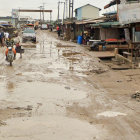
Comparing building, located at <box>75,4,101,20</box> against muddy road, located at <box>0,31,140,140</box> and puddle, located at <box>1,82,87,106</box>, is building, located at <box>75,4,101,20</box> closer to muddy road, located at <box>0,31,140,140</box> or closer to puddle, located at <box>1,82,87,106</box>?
muddy road, located at <box>0,31,140,140</box>

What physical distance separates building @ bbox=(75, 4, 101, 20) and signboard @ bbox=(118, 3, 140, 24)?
4036 centimetres

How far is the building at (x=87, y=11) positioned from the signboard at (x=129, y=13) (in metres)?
40.4

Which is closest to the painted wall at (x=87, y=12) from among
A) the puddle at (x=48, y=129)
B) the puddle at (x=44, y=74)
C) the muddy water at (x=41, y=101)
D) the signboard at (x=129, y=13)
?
the signboard at (x=129, y=13)

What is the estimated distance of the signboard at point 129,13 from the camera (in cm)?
1341

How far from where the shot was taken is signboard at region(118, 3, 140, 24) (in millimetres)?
13414

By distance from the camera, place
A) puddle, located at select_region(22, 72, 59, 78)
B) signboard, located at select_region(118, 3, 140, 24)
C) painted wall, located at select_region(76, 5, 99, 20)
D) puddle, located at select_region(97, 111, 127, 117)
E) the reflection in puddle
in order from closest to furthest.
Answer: puddle, located at select_region(97, 111, 127, 117)
the reflection in puddle
puddle, located at select_region(22, 72, 59, 78)
signboard, located at select_region(118, 3, 140, 24)
painted wall, located at select_region(76, 5, 99, 20)

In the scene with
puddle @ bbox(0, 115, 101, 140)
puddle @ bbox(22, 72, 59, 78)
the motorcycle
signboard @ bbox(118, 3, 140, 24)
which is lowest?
puddle @ bbox(0, 115, 101, 140)

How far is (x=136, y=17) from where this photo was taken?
43.9 feet

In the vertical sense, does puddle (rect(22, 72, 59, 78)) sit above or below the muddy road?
above

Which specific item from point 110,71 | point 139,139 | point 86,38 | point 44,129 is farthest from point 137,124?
point 86,38

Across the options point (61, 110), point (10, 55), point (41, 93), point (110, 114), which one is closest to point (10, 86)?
point (41, 93)

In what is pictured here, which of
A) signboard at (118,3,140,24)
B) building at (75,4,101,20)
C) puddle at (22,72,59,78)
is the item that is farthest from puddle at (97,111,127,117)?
building at (75,4,101,20)

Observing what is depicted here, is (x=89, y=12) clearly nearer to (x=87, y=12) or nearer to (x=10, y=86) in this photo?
(x=87, y=12)

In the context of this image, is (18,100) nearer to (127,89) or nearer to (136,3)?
(127,89)
